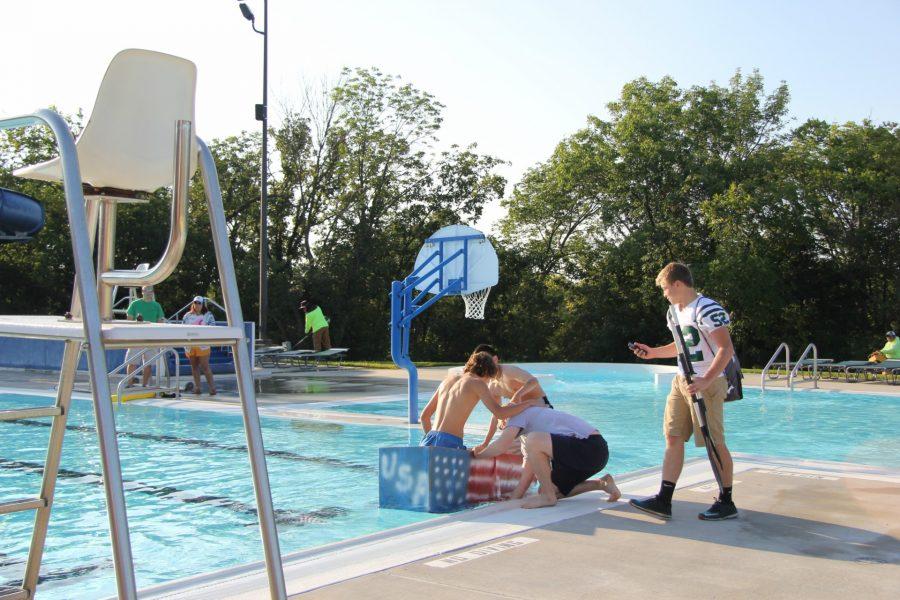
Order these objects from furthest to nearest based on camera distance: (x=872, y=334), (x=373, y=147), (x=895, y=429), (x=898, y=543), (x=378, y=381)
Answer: (x=373, y=147) → (x=872, y=334) → (x=378, y=381) → (x=895, y=429) → (x=898, y=543)

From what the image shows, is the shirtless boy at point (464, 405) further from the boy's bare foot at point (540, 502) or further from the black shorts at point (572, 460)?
the boy's bare foot at point (540, 502)

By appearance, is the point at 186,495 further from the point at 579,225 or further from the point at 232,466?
the point at 579,225

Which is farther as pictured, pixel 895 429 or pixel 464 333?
pixel 464 333

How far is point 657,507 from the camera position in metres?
5.82

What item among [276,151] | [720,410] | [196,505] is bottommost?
[196,505]

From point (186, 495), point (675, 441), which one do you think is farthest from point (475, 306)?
point (675, 441)

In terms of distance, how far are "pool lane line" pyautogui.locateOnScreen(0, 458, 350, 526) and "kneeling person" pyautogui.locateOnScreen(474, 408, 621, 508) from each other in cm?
127

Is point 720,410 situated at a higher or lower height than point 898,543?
higher

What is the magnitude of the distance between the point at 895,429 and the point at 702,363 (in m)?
8.24

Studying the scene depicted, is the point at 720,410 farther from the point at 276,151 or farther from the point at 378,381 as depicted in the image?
the point at 276,151

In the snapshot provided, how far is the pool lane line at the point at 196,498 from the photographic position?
646 centimetres

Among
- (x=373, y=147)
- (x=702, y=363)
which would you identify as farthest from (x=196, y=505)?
(x=373, y=147)

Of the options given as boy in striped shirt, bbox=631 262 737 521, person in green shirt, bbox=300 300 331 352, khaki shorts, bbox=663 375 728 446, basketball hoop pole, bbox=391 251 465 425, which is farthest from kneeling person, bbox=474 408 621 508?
person in green shirt, bbox=300 300 331 352

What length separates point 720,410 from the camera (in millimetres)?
5988
